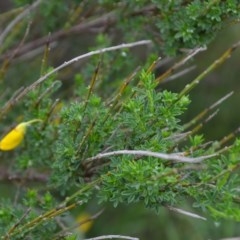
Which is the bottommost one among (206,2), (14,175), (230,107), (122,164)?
(230,107)

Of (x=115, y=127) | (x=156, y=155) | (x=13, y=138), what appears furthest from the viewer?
(x=13, y=138)

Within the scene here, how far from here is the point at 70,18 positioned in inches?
110

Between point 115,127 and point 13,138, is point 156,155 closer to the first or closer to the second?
point 115,127

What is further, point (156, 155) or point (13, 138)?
point (13, 138)

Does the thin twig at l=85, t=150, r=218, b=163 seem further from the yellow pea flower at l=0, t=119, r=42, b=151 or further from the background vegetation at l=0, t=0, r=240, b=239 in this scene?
the yellow pea flower at l=0, t=119, r=42, b=151

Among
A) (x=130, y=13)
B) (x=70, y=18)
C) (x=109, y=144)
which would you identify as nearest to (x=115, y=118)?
(x=109, y=144)

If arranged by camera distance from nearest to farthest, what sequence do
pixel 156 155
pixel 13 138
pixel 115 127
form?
1. pixel 156 155
2. pixel 115 127
3. pixel 13 138

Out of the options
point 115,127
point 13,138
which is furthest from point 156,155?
point 13,138

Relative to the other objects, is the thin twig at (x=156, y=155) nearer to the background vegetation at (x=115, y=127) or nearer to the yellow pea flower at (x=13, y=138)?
the background vegetation at (x=115, y=127)

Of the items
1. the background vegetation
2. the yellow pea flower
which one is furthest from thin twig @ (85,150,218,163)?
the yellow pea flower

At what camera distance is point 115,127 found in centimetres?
197

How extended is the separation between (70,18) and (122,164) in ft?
3.80

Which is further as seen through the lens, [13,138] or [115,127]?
[13,138]

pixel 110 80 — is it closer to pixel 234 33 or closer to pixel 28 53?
pixel 28 53
